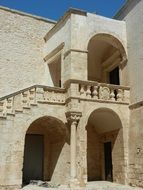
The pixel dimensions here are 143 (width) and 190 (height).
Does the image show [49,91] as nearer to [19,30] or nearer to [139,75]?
[139,75]

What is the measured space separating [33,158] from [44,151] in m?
0.67

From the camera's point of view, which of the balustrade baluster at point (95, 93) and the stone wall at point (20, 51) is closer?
the balustrade baluster at point (95, 93)

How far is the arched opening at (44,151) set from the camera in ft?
37.2

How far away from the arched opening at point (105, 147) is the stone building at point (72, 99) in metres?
0.04

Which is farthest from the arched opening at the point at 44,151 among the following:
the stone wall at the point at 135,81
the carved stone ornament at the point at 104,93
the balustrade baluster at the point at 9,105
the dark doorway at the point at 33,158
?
the stone wall at the point at 135,81

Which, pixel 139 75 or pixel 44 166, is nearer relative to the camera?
pixel 139 75

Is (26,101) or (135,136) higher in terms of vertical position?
(26,101)

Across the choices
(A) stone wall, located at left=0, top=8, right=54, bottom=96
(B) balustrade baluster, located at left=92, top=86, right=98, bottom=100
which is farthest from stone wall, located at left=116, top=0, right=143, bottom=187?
(A) stone wall, located at left=0, top=8, right=54, bottom=96

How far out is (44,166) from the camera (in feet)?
42.1

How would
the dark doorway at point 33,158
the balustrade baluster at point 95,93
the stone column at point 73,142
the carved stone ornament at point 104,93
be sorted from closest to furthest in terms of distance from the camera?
the stone column at point 73,142 < the balustrade baluster at point 95,93 < the carved stone ornament at point 104,93 < the dark doorway at point 33,158

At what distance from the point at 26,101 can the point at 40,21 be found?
6.19m

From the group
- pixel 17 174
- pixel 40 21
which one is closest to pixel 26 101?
pixel 17 174

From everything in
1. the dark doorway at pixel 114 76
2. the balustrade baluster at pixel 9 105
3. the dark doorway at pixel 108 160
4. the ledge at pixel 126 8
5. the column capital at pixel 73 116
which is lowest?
the dark doorway at pixel 108 160

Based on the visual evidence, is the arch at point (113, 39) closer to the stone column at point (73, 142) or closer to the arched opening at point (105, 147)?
the arched opening at point (105, 147)
